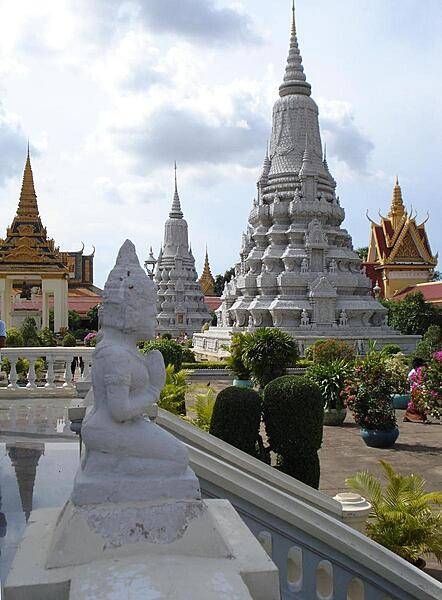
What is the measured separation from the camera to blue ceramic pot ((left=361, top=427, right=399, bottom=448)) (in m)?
12.9

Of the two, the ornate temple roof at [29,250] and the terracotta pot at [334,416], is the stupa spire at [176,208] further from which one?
the terracotta pot at [334,416]

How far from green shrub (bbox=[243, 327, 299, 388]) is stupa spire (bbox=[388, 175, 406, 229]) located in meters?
42.4

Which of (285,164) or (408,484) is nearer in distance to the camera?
(408,484)

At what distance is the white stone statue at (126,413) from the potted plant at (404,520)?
382cm

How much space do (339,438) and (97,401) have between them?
11.3 meters

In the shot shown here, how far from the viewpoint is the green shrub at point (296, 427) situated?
7.84 m

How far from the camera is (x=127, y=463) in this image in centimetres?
329

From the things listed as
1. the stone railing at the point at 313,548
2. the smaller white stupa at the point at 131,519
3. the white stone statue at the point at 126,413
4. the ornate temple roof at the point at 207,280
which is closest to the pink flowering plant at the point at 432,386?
the stone railing at the point at 313,548

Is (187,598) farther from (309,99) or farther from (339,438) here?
(309,99)

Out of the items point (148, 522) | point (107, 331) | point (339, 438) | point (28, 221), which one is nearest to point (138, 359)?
point (107, 331)

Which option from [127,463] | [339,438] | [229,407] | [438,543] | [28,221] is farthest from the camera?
[28,221]

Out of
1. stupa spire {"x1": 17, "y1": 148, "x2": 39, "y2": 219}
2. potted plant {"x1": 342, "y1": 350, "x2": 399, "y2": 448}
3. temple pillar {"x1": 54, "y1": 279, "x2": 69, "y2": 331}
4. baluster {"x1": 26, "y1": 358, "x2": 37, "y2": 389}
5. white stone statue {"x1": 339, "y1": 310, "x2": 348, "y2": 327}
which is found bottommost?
potted plant {"x1": 342, "y1": 350, "x2": 399, "y2": 448}

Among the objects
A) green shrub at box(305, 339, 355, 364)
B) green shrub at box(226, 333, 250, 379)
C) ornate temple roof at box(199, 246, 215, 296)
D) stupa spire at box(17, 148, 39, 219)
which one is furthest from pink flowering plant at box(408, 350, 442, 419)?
ornate temple roof at box(199, 246, 215, 296)

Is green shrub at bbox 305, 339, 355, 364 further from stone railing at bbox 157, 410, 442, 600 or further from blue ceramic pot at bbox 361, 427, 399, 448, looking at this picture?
stone railing at bbox 157, 410, 442, 600
